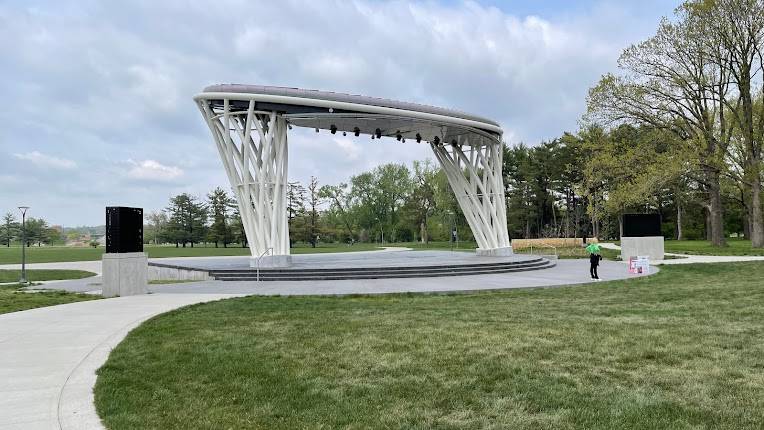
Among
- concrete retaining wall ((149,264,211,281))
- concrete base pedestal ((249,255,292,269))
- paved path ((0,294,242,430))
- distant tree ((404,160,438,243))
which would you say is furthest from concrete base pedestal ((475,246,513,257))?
distant tree ((404,160,438,243))

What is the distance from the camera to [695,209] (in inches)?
2544

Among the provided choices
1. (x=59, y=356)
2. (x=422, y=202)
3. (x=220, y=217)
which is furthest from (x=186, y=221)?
(x=59, y=356)

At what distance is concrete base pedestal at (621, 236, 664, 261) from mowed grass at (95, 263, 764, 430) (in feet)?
58.4

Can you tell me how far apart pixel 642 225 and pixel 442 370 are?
2520cm

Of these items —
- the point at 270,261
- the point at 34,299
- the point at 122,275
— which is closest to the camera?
the point at 34,299

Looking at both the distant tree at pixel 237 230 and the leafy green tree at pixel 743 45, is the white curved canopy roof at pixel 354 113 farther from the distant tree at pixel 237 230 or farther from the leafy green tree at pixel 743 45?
the distant tree at pixel 237 230

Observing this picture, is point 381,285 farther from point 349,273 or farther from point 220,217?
point 220,217

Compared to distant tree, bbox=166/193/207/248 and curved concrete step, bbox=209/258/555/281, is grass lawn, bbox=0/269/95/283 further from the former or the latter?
distant tree, bbox=166/193/207/248

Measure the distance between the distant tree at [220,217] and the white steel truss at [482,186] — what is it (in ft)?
168

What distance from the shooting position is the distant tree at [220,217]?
236ft

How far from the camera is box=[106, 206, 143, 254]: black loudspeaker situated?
14.5 metres

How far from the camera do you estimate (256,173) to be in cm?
2070

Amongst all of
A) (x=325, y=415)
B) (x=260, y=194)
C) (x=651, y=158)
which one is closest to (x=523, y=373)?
(x=325, y=415)

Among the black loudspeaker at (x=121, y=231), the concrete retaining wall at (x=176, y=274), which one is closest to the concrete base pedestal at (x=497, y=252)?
the concrete retaining wall at (x=176, y=274)
